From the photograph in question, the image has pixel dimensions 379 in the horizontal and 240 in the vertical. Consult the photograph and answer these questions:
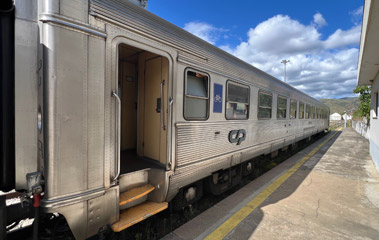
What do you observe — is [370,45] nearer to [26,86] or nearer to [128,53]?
[128,53]

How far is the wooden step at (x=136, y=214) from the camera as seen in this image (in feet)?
7.43

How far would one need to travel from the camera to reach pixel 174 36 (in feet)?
9.48

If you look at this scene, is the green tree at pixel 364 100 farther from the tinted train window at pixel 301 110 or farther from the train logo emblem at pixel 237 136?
the train logo emblem at pixel 237 136

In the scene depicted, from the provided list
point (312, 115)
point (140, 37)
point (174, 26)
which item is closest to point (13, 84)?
point (140, 37)

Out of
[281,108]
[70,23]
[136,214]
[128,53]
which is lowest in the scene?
[136,214]

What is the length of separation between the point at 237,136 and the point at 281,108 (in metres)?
3.19

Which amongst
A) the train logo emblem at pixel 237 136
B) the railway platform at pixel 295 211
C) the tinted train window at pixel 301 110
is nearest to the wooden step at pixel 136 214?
the railway platform at pixel 295 211

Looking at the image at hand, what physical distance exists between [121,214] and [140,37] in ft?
7.29

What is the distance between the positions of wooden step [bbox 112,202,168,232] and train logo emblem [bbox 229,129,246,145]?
197 cm

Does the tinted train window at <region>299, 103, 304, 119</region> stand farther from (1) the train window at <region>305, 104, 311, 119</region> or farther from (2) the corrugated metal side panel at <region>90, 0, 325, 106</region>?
(2) the corrugated metal side panel at <region>90, 0, 325, 106</region>

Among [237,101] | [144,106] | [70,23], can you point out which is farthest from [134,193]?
[237,101]

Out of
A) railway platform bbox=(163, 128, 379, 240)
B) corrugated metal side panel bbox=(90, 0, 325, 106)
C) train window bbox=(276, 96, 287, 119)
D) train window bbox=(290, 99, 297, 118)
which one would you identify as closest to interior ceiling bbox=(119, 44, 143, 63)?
corrugated metal side panel bbox=(90, 0, 325, 106)

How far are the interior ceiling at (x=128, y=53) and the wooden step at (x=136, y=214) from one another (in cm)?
243

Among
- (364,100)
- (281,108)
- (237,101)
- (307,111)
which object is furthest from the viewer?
(364,100)
